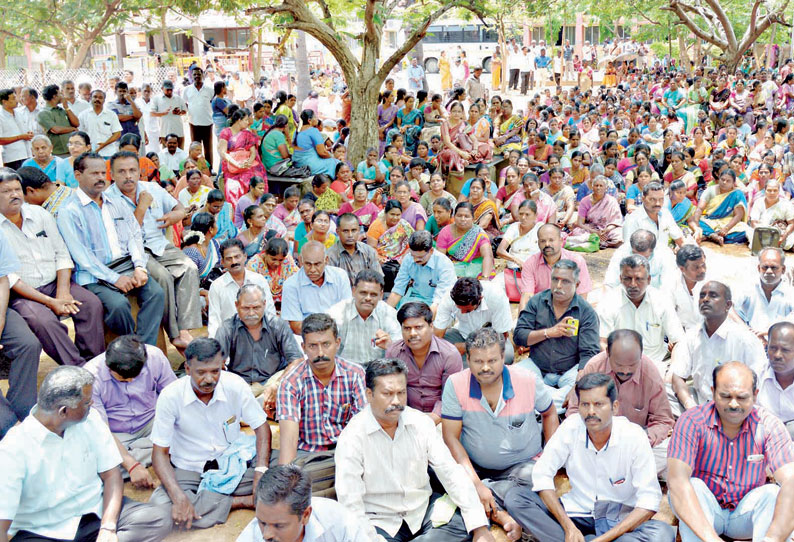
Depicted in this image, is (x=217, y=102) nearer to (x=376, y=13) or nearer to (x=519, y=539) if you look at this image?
(x=376, y=13)

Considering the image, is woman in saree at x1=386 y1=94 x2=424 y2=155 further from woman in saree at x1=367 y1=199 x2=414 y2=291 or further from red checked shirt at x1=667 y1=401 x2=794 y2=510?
red checked shirt at x1=667 y1=401 x2=794 y2=510

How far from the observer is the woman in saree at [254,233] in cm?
682

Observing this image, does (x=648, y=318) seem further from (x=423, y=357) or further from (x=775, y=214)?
(x=775, y=214)

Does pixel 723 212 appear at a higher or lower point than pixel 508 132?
lower

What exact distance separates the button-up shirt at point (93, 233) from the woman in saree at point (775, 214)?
636 centimetres

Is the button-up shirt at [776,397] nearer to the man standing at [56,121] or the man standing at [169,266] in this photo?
the man standing at [169,266]

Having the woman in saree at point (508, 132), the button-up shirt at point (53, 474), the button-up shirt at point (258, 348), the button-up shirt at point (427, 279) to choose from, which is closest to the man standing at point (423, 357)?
the button-up shirt at point (258, 348)

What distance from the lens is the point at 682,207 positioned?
27.8ft

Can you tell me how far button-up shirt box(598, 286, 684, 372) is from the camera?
509 cm

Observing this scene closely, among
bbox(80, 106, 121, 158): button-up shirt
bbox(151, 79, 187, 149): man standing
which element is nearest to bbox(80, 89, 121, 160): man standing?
bbox(80, 106, 121, 158): button-up shirt

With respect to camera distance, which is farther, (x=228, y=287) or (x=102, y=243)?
(x=228, y=287)

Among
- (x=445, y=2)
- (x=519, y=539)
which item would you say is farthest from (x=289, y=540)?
(x=445, y=2)

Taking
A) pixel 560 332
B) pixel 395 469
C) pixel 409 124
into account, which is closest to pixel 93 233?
pixel 395 469

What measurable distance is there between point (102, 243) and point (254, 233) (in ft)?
6.01
